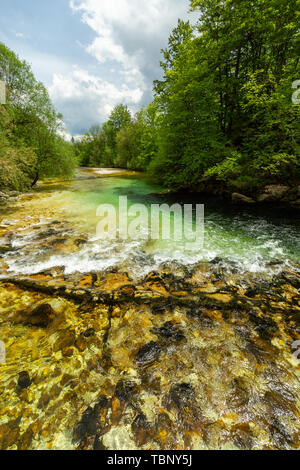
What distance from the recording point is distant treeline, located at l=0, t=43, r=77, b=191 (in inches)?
511

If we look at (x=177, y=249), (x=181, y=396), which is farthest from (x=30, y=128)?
(x=181, y=396)

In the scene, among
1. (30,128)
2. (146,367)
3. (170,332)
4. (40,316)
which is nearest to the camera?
(146,367)

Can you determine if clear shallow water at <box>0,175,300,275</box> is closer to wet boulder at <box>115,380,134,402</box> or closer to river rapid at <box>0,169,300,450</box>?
river rapid at <box>0,169,300,450</box>

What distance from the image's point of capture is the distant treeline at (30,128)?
1298 cm

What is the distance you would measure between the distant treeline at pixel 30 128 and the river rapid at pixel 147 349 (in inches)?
451

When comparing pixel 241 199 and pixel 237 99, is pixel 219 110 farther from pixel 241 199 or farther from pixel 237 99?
pixel 241 199

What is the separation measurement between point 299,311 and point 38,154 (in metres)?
20.2

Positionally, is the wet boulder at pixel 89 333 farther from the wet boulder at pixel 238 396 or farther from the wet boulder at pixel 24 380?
the wet boulder at pixel 238 396

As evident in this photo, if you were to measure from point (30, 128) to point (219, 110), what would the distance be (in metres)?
16.2

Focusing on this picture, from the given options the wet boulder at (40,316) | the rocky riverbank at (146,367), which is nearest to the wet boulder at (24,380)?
the rocky riverbank at (146,367)

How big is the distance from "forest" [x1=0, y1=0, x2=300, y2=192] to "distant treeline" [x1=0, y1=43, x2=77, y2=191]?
0.24 feet

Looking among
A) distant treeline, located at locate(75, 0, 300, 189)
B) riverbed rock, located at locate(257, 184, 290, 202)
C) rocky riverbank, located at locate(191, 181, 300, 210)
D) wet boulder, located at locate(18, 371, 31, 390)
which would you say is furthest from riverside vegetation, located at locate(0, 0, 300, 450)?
riverbed rock, located at locate(257, 184, 290, 202)

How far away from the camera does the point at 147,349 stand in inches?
104
